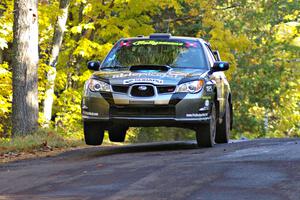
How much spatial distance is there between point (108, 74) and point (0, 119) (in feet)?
34.1

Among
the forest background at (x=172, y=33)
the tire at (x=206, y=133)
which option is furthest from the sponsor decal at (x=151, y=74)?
the forest background at (x=172, y=33)

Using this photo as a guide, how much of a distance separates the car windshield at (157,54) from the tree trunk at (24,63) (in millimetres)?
3294

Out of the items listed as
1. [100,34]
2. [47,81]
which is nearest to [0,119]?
[47,81]

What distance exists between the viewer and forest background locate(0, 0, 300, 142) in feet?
73.5

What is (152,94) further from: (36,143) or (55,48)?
(55,48)

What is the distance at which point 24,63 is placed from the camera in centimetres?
1638

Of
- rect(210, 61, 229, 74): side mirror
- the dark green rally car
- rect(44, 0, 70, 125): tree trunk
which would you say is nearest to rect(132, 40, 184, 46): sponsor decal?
the dark green rally car

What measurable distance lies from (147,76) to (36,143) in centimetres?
368

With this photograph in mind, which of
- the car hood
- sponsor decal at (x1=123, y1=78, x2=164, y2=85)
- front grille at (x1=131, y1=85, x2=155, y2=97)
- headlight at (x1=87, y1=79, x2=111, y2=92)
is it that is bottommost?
front grille at (x1=131, y1=85, x2=155, y2=97)

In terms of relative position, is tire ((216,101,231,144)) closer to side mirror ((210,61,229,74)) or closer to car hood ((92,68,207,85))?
side mirror ((210,61,229,74))

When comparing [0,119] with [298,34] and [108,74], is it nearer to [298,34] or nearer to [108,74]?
[108,74]

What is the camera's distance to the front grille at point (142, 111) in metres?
11.9

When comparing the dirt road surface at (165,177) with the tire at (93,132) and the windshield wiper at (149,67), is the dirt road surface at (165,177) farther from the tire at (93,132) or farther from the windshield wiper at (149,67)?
the windshield wiper at (149,67)

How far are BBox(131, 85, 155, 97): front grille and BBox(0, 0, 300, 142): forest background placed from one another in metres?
5.99
